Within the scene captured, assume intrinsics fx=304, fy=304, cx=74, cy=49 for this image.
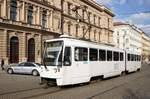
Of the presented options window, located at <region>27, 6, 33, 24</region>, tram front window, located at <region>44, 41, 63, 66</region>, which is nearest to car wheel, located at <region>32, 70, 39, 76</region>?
tram front window, located at <region>44, 41, 63, 66</region>

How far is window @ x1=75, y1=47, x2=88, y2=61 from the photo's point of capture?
17947 millimetres

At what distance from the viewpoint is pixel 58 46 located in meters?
17.1

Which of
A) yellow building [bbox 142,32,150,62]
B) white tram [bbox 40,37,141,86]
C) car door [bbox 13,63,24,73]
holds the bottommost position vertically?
car door [bbox 13,63,24,73]

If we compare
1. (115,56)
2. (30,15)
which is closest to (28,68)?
(115,56)

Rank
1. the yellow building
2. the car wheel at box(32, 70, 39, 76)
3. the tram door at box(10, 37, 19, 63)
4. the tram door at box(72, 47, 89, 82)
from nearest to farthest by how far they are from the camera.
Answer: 1. the tram door at box(72, 47, 89, 82)
2. the car wheel at box(32, 70, 39, 76)
3. the tram door at box(10, 37, 19, 63)
4. the yellow building

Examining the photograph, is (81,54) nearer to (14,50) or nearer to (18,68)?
(18,68)

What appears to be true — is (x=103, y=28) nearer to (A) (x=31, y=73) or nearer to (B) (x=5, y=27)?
(B) (x=5, y=27)

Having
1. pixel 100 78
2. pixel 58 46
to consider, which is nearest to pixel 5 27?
pixel 100 78

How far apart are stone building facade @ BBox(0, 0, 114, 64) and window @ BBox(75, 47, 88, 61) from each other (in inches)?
514

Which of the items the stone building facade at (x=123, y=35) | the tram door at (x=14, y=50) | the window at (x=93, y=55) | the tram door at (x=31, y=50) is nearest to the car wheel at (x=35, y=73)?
the window at (x=93, y=55)

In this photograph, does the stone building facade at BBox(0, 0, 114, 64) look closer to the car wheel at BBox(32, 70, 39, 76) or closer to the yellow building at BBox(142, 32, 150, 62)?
the car wheel at BBox(32, 70, 39, 76)

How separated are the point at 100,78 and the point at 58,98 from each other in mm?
9696

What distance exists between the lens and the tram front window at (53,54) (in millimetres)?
16688

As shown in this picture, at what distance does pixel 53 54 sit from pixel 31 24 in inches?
1217
